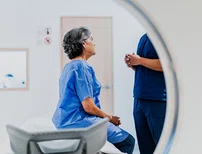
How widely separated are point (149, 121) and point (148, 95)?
0.46ft

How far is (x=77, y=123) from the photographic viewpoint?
143 centimetres

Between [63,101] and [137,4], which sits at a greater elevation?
[137,4]

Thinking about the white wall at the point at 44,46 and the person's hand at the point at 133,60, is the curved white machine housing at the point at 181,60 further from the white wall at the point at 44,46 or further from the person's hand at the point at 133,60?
the white wall at the point at 44,46

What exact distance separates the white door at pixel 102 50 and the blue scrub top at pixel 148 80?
1.65 meters

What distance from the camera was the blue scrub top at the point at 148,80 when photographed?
136 cm

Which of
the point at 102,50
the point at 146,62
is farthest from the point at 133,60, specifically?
the point at 102,50

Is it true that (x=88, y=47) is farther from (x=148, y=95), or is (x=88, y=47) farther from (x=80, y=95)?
(x=148, y=95)

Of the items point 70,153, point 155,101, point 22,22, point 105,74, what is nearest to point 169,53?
point 70,153

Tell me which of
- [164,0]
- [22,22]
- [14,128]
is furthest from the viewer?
[22,22]

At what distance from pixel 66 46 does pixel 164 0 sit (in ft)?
3.11

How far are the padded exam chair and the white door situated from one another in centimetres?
215

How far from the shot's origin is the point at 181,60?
69 cm

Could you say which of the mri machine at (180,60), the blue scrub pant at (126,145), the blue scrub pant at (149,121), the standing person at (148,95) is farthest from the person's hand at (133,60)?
Answer: the mri machine at (180,60)

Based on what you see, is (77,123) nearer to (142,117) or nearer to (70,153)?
(142,117)
